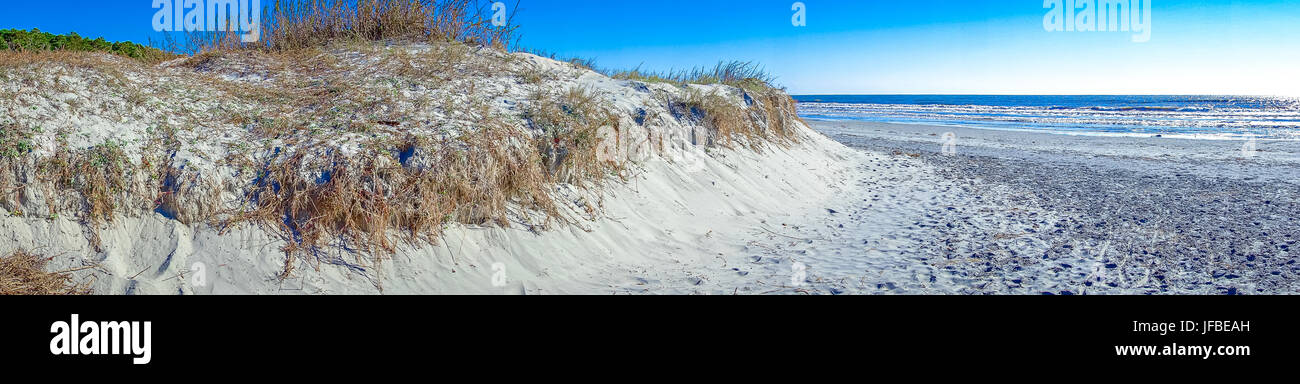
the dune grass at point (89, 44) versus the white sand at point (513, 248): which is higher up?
the dune grass at point (89, 44)

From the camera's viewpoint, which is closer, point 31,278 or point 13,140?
point 31,278

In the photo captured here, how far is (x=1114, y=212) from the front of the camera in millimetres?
7820

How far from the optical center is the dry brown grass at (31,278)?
12.8 feet

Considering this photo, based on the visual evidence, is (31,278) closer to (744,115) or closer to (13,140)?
(13,140)

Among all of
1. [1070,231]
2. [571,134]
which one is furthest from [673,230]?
[1070,231]


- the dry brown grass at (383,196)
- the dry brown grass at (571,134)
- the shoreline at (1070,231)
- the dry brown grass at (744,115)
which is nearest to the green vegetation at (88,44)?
the dry brown grass at (383,196)

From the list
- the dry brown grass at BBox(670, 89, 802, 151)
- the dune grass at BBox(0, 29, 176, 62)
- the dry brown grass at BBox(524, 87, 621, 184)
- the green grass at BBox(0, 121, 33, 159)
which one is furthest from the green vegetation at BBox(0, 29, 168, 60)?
the dry brown grass at BBox(670, 89, 802, 151)

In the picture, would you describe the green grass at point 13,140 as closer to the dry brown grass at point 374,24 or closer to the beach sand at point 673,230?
the beach sand at point 673,230

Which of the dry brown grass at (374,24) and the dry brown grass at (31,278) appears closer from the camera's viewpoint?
the dry brown grass at (31,278)

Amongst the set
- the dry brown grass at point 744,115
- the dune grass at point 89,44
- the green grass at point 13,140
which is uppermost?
the dune grass at point 89,44

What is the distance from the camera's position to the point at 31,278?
4.03 metres

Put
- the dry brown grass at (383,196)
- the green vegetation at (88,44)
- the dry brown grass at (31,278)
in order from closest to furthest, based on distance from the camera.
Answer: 1. the dry brown grass at (31,278)
2. the dry brown grass at (383,196)
3. the green vegetation at (88,44)

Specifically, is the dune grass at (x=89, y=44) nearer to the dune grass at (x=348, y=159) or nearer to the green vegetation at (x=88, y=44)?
the green vegetation at (x=88, y=44)

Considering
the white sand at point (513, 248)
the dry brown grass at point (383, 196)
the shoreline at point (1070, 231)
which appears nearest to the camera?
the white sand at point (513, 248)
